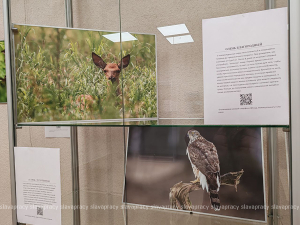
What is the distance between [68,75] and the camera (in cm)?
74

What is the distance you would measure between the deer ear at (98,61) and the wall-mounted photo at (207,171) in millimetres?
203

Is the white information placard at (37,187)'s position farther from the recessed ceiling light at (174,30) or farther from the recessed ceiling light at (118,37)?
the recessed ceiling light at (174,30)

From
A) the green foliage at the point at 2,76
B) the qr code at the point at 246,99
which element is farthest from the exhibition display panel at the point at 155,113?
the green foliage at the point at 2,76

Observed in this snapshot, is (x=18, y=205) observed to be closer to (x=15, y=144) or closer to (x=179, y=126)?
(x=15, y=144)

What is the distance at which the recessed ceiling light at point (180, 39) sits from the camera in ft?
2.04

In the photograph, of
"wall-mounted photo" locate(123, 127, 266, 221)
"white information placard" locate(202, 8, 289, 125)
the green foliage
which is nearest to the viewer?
"white information placard" locate(202, 8, 289, 125)

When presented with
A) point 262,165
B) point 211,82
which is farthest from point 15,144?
point 262,165

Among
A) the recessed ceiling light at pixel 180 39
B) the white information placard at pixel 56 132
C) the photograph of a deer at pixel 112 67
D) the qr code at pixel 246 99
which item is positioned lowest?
the white information placard at pixel 56 132

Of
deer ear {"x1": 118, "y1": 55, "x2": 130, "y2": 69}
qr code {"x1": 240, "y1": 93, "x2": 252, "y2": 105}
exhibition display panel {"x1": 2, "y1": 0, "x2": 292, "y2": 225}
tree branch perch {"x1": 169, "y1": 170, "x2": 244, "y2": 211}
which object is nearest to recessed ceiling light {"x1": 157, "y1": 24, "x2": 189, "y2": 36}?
exhibition display panel {"x1": 2, "y1": 0, "x2": 292, "y2": 225}

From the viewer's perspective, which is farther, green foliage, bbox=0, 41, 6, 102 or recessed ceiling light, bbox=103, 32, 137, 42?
green foliage, bbox=0, 41, 6, 102

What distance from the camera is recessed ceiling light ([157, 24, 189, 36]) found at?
24.7 inches

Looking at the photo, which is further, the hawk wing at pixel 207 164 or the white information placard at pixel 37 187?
the white information placard at pixel 37 187

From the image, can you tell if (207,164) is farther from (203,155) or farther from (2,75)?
(2,75)

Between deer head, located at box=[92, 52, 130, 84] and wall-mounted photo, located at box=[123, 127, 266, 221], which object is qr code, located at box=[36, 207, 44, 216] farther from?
deer head, located at box=[92, 52, 130, 84]
